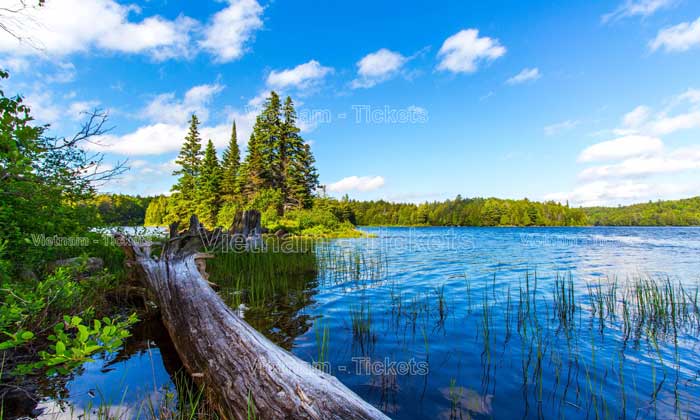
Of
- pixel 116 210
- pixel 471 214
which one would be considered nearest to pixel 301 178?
pixel 116 210

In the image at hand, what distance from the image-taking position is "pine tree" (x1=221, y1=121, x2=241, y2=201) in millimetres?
39469

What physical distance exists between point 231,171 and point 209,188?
4623mm

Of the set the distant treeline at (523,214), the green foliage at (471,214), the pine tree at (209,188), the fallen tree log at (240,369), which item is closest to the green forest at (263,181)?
the pine tree at (209,188)

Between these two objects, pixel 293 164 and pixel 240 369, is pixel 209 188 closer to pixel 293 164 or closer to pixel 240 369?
pixel 293 164

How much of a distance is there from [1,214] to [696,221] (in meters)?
120

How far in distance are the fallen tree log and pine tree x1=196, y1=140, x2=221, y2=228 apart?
35907 mm

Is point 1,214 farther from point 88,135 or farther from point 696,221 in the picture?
point 696,221

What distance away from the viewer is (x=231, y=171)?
138 ft

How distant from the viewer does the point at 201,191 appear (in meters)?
39.0

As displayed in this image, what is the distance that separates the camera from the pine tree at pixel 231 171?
39.5 m

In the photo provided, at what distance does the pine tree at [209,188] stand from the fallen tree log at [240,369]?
35907 millimetres

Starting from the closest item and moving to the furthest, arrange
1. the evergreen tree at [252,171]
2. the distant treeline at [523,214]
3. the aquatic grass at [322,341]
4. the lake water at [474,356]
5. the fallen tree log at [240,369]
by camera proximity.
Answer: the fallen tree log at [240,369] → the lake water at [474,356] → the aquatic grass at [322,341] → the evergreen tree at [252,171] → the distant treeline at [523,214]

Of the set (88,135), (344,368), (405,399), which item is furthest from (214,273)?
(405,399)

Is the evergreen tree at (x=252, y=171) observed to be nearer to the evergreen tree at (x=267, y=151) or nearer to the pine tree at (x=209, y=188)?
the evergreen tree at (x=267, y=151)
